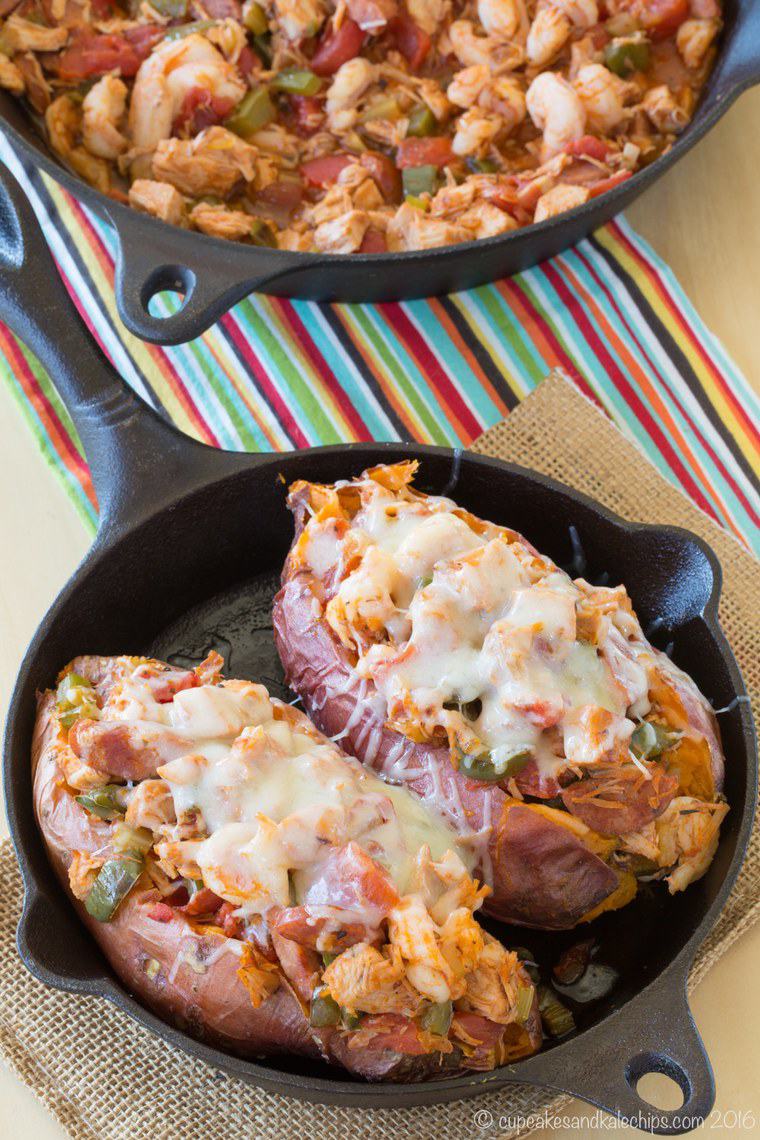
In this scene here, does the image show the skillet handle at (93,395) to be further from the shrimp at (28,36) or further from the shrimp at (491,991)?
the shrimp at (491,991)

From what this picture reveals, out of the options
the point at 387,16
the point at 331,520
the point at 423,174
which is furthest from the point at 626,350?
the point at 331,520

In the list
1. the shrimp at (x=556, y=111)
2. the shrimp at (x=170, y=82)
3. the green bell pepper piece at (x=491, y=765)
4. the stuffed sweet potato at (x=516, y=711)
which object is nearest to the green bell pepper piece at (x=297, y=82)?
the shrimp at (x=170, y=82)

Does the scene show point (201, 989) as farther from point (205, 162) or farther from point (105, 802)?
point (205, 162)

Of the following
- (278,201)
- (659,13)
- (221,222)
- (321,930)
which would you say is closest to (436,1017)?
(321,930)

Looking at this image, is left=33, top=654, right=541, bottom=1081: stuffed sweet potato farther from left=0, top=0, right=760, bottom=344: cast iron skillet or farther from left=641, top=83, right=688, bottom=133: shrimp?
left=641, top=83, right=688, bottom=133: shrimp

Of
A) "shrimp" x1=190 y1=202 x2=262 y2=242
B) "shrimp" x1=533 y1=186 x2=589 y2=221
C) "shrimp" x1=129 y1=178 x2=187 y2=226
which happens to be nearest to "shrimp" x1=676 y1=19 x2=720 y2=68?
"shrimp" x1=533 y1=186 x2=589 y2=221

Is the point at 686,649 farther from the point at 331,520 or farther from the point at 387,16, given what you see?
the point at 387,16
